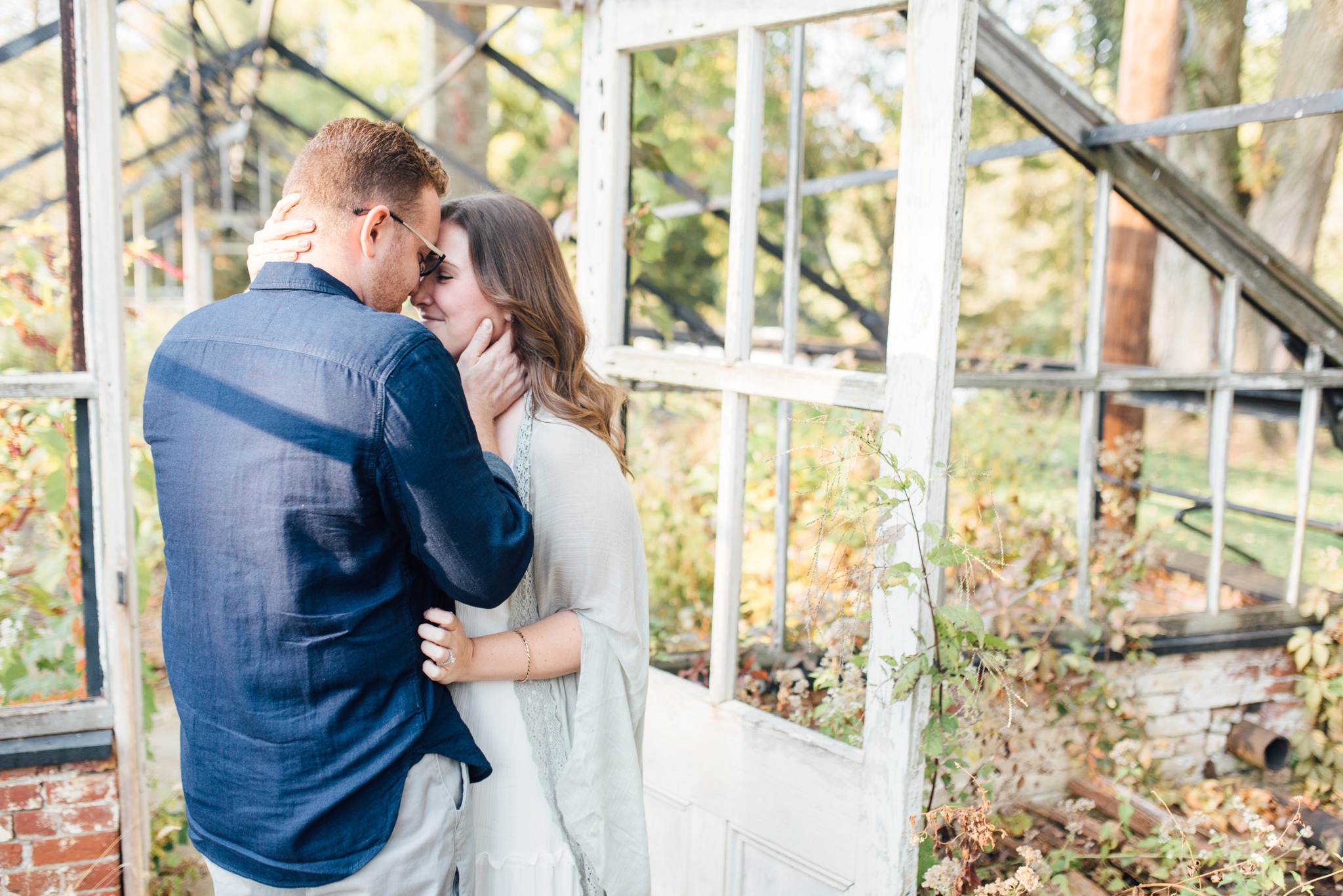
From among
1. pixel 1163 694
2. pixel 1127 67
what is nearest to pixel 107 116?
pixel 1163 694

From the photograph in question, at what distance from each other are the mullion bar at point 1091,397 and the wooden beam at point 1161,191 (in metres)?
0.13

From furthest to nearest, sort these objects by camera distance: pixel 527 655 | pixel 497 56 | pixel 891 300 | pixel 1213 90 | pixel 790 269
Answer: pixel 1213 90 < pixel 497 56 < pixel 790 269 < pixel 891 300 < pixel 527 655

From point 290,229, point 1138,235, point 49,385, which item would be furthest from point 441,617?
point 1138,235

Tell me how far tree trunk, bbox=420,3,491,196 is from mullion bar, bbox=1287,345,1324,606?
4.59m

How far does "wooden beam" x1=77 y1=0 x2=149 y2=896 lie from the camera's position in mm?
2033

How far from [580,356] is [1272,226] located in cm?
855

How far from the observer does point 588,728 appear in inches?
60.5

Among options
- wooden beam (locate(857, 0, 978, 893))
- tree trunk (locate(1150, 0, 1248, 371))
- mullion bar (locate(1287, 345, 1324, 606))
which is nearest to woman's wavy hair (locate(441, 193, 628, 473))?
wooden beam (locate(857, 0, 978, 893))

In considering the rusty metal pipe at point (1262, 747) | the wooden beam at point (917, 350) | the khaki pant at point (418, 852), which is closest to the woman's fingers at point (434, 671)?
the khaki pant at point (418, 852)

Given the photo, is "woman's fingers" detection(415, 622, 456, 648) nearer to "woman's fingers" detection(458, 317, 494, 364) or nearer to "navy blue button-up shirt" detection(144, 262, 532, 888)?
"navy blue button-up shirt" detection(144, 262, 532, 888)

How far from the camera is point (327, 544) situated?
3.92 ft

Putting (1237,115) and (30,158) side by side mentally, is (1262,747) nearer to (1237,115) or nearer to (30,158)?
(1237,115)

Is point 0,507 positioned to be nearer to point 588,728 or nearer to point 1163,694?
point 588,728

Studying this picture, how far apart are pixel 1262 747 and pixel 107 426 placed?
3824 mm
